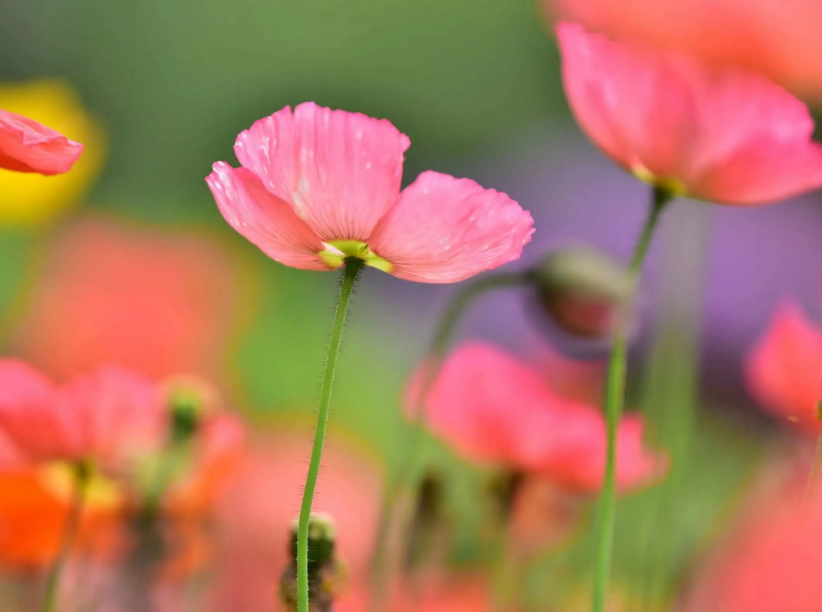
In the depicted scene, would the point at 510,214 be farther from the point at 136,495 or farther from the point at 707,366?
the point at 707,366

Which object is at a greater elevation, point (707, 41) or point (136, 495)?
point (707, 41)

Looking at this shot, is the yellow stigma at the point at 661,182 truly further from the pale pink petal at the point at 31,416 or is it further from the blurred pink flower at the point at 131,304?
the blurred pink flower at the point at 131,304

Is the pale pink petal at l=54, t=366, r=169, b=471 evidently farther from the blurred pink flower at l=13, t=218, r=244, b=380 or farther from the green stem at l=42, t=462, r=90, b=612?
the blurred pink flower at l=13, t=218, r=244, b=380

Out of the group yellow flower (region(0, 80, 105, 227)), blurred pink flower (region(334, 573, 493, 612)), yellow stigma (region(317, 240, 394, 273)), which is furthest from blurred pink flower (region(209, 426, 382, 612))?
yellow flower (region(0, 80, 105, 227))

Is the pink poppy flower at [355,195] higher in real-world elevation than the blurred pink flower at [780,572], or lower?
higher

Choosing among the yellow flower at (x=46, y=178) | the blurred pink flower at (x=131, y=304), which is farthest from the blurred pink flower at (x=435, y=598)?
the yellow flower at (x=46, y=178)

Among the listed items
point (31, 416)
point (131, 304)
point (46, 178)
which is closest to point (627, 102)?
point (31, 416)

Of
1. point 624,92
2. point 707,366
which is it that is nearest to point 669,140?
point 624,92

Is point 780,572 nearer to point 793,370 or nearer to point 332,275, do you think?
point 793,370
